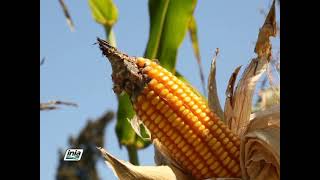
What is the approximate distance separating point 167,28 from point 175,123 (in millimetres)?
1126

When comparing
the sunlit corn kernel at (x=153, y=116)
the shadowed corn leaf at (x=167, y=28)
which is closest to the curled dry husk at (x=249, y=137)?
the sunlit corn kernel at (x=153, y=116)

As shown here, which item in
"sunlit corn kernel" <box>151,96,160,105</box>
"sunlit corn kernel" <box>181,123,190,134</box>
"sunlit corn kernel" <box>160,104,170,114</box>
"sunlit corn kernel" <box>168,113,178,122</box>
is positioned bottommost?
"sunlit corn kernel" <box>181,123,190,134</box>

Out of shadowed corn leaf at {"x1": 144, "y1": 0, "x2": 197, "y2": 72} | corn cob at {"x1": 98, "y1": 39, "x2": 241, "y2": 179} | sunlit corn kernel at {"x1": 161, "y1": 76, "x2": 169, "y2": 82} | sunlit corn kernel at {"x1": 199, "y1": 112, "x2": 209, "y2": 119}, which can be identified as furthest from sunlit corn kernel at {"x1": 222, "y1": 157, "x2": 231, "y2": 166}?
shadowed corn leaf at {"x1": 144, "y1": 0, "x2": 197, "y2": 72}

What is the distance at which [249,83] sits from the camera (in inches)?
52.9

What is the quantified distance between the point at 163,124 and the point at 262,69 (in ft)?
0.91

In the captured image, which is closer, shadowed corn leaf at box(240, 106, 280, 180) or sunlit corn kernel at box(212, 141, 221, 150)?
shadowed corn leaf at box(240, 106, 280, 180)

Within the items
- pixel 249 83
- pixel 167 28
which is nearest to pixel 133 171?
pixel 249 83

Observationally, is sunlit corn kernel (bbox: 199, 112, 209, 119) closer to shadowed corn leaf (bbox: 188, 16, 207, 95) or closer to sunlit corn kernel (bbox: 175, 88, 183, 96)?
sunlit corn kernel (bbox: 175, 88, 183, 96)

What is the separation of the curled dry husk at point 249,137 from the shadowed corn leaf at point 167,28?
0.94m

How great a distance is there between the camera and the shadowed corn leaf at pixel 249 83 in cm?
132

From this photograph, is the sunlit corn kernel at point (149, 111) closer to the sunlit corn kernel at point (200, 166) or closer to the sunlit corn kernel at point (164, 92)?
the sunlit corn kernel at point (164, 92)

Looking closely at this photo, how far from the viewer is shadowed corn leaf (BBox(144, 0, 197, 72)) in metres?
2.29

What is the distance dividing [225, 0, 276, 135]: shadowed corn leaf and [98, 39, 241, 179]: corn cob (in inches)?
2.4
